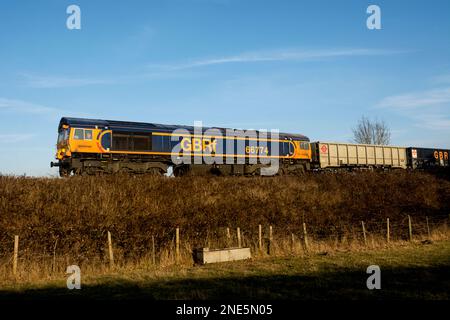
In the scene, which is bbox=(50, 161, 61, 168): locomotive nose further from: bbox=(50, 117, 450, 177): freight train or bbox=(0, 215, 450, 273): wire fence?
bbox=(0, 215, 450, 273): wire fence

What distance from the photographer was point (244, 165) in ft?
93.9

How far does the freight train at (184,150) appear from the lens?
22766mm

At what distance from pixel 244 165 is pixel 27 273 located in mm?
18262

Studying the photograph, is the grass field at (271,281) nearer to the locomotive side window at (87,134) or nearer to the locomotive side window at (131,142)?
the locomotive side window at (87,134)

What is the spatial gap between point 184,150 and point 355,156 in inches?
732

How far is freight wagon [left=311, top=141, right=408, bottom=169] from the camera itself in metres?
34.3

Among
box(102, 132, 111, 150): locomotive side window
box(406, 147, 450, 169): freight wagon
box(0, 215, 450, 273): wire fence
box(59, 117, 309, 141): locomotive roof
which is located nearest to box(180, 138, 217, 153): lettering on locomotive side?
box(59, 117, 309, 141): locomotive roof

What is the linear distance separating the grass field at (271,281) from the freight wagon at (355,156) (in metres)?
19.4

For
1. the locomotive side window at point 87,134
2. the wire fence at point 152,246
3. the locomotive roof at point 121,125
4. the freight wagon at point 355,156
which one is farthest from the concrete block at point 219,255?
the freight wagon at point 355,156

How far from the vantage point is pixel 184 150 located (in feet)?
85.7

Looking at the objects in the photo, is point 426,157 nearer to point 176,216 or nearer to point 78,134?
point 176,216

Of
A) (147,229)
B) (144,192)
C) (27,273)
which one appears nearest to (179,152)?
(144,192)

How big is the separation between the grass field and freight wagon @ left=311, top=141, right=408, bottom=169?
19.4 metres
